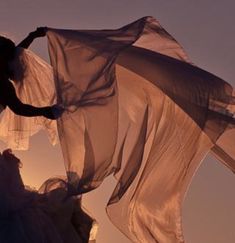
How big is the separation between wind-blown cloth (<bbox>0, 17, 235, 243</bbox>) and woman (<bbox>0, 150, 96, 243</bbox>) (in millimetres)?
462

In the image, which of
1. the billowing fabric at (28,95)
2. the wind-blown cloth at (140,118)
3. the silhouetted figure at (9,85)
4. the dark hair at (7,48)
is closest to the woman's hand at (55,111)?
the wind-blown cloth at (140,118)

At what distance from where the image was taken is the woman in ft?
28.2

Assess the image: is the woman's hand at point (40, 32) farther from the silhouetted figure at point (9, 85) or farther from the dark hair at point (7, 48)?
the dark hair at point (7, 48)

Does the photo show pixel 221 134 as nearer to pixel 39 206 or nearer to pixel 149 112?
pixel 149 112

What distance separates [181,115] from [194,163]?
1.63 feet

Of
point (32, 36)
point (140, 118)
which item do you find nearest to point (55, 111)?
point (140, 118)

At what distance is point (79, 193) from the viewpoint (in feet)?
27.4

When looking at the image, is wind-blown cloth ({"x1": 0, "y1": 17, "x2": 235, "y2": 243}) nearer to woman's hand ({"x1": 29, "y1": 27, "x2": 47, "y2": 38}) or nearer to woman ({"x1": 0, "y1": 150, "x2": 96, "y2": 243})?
woman's hand ({"x1": 29, "y1": 27, "x2": 47, "y2": 38})

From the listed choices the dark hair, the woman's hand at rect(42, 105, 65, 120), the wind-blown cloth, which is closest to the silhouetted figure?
the dark hair

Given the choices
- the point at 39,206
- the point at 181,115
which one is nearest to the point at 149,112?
the point at 181,115

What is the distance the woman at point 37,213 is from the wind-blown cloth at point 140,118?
1.52 feet

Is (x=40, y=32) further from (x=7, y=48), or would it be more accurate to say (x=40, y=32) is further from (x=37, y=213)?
(x=37, y=213)

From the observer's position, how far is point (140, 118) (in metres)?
9.04

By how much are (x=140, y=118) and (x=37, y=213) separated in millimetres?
1374
